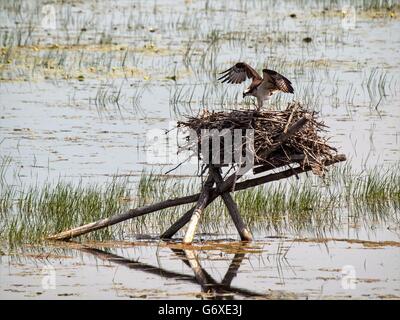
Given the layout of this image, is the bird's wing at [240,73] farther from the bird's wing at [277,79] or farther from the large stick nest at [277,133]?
the large stick nest at [277,133]

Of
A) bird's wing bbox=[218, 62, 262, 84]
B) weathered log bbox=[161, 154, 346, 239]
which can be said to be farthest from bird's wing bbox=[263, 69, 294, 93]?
weathered log bbox=[161, 154, 346, 239]


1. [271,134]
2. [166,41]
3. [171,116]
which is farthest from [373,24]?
[271,134]

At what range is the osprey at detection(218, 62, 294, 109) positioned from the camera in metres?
12.7

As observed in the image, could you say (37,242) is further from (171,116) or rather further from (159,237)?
(171,116)

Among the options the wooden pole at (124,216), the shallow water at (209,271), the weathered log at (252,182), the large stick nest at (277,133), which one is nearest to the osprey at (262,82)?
the large stick nest at (277,133)

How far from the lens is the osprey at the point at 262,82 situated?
41.8 ft

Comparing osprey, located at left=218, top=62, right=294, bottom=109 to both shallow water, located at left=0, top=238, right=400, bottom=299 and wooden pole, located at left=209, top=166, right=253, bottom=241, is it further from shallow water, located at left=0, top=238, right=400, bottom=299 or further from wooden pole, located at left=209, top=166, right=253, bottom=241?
shallow water, located at left=0, top=238, right=400, bottom=299

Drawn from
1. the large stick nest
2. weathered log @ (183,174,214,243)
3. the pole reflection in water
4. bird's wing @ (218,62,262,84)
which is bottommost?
the pole reflection in water

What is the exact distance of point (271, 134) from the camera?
41.1ft

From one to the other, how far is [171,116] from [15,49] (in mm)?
6288

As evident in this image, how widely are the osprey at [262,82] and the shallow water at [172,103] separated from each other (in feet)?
4.96

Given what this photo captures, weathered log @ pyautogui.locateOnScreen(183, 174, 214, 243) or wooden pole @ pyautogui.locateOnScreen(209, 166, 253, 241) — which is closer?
weathered log @ pyautogui.locateOnScreen(183, 174, 214, 243)

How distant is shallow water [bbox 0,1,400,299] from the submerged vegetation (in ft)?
1.45

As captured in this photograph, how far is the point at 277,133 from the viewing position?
1251cm
